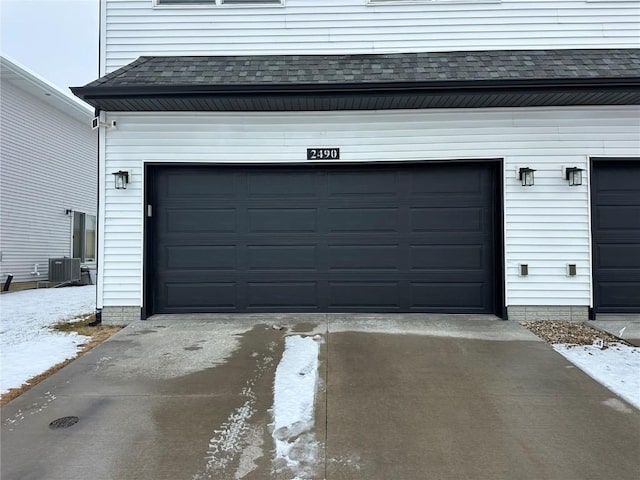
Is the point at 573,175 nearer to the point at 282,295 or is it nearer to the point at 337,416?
the point at 282,295

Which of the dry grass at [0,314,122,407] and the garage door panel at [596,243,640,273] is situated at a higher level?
the garage door panel at [596,243,640,273]

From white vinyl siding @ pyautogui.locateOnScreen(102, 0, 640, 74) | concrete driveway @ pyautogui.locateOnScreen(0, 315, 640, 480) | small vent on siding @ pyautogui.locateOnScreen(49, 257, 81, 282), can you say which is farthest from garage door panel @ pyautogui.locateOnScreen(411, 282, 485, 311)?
small vent on siding @ pyautogui.locateOnScreen(49, 257, 81, 282)

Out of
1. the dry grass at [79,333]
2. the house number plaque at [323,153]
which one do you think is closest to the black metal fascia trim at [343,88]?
the house number plaque at [323,153]

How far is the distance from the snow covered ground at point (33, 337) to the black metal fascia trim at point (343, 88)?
319 cm

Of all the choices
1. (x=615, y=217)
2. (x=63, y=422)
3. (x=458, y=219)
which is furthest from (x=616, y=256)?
(x=63, y=422)

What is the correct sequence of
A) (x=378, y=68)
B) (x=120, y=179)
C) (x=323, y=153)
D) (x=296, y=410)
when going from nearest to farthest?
(x=296, y=410) < (x=378, y=68) < (x=120, y=179) < (x=323, y=153)

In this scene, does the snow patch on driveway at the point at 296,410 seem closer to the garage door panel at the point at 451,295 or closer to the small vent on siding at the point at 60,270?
the garage door panel at the point at 451,295

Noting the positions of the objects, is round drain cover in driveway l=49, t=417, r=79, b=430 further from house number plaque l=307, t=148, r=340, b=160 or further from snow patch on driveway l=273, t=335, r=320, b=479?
house number plaque l=307, t=148, r=340, b=160

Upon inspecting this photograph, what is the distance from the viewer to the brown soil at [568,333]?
16.4 feet

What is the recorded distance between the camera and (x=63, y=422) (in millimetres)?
3084

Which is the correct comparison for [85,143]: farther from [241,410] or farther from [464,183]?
[241,410]

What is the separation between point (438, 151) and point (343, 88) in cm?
167

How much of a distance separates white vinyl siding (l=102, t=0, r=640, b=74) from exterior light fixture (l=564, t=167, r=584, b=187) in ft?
6.32

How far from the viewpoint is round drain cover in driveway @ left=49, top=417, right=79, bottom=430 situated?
3025 mm
